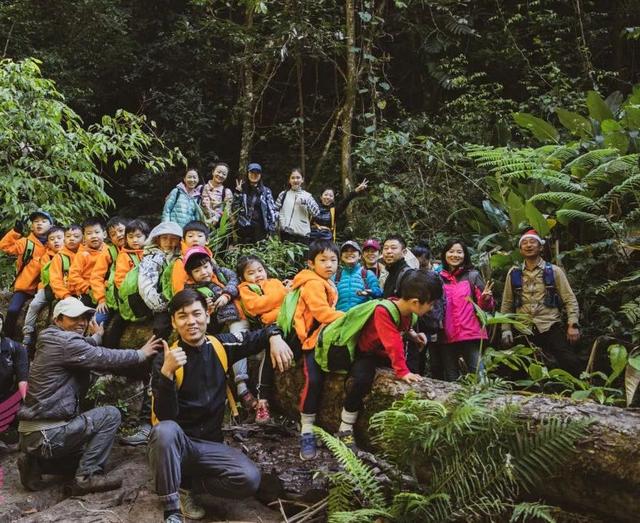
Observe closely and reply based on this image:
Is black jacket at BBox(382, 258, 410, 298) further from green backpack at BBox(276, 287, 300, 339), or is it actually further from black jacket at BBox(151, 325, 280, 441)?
black jacket at BBox(151, 325, 280, 441)

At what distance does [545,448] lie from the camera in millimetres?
3150

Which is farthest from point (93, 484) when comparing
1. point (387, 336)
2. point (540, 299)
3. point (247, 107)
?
point (247, 107)

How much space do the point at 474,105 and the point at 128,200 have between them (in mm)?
9615

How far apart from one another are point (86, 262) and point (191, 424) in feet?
12.9

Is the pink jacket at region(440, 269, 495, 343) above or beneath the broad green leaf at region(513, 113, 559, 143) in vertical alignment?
beneath

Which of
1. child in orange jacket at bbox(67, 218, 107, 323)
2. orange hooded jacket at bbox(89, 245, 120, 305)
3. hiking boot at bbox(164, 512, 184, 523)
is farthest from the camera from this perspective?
child in orange jacket at bbox(67, 218, 107, 323)

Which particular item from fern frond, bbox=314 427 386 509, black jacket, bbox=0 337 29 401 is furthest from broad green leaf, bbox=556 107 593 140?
black jacket, bbox=0 337 29 401

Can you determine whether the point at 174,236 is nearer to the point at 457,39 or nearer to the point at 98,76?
the point at 457,39

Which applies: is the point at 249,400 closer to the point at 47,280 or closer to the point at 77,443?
the point at 77,443

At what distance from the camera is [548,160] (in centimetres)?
711

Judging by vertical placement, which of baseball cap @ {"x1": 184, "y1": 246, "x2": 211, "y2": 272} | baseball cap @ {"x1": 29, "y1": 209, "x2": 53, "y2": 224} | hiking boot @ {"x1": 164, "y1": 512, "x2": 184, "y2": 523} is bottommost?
hiking boot @ {"x1": 164, "y1": 512, "x2": 184, "y2": 523}

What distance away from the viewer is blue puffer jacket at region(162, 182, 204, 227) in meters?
7.85

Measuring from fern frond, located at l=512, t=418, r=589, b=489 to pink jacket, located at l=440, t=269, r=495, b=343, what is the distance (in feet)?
7.13

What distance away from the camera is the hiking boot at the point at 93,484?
419 cm
